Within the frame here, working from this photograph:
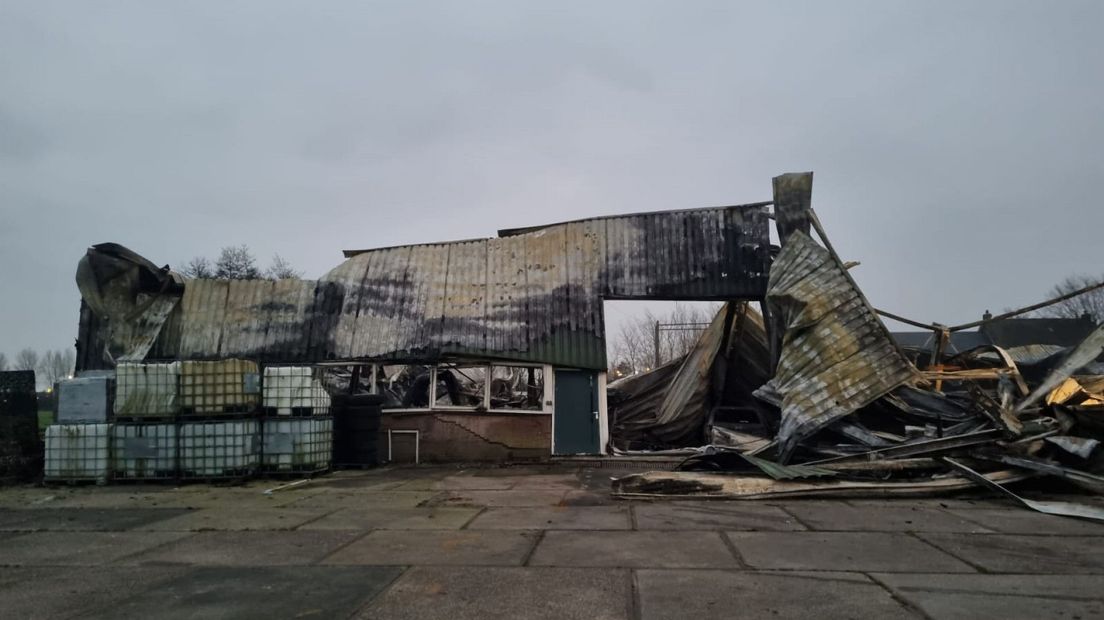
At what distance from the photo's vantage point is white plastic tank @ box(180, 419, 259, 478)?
11484 mm

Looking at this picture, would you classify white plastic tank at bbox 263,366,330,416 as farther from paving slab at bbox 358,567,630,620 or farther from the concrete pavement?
paving slab at bbox 358,567,630,620

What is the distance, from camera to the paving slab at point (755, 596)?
4.26m

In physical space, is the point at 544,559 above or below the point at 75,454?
below

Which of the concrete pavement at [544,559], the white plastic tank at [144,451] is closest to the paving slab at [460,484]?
the concrete pavement at [544,559]

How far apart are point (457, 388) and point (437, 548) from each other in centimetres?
992

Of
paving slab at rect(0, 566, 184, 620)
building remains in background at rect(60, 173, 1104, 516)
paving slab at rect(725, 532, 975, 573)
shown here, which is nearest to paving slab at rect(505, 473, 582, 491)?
building remains in background at rect(60, 173, 1104, 516)

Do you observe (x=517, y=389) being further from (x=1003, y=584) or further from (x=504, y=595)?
(x=1003, y=584)

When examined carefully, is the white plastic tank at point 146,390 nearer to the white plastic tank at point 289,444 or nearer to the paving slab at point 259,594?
the white plastic tank at point 289,444

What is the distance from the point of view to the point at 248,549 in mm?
6445

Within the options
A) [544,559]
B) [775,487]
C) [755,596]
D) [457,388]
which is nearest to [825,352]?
[775,487]

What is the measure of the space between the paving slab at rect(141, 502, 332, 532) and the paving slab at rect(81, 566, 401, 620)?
6.62 ft

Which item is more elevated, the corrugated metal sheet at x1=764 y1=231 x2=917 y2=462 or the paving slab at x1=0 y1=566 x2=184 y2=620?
the corrugated metal sheet at x1=764 y1=231 x2=917 y2=462

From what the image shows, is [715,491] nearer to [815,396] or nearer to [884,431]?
[815,396]

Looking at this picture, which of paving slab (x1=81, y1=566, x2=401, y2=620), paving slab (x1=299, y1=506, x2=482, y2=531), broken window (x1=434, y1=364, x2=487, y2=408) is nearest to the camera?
paving slab (x1=81, y1=566, x2=401, y2=620)
